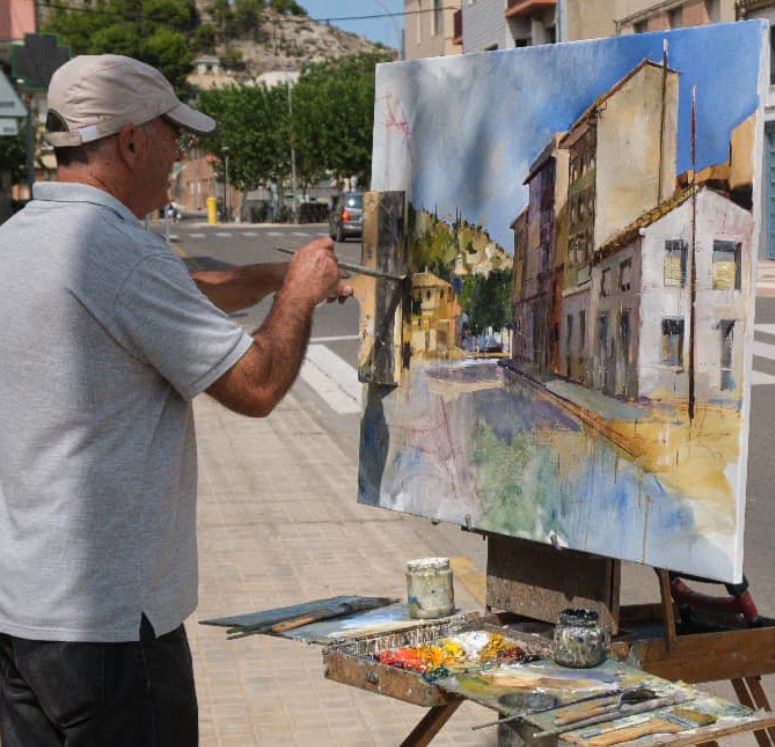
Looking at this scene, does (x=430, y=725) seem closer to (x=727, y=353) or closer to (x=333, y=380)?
(x=727, y=353)

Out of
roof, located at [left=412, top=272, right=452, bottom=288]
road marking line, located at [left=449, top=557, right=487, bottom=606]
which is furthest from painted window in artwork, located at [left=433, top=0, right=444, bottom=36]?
roof, located at [left=412, top=272, right=452, bottom=288]

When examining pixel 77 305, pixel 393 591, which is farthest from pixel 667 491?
pixel 393 591

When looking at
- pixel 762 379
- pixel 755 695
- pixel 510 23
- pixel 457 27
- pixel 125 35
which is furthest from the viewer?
pixel 125 35

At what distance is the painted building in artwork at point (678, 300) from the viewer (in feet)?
9.68

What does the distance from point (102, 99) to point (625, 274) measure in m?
1.16

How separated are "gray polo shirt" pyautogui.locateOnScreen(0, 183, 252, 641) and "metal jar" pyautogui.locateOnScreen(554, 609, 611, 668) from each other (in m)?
0.91

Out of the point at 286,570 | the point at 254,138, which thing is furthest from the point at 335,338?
the point at 254,138

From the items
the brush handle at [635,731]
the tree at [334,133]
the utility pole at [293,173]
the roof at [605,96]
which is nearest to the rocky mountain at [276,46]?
the utility pole at [293,173]

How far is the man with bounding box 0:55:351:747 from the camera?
2.63m

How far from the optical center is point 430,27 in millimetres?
50125

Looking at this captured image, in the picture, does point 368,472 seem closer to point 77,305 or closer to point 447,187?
point 447,187

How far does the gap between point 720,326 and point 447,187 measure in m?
0.89

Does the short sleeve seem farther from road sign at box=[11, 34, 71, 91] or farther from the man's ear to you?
road sign at box=[11, 34, 71, 91]

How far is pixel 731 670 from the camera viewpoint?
3406mm
